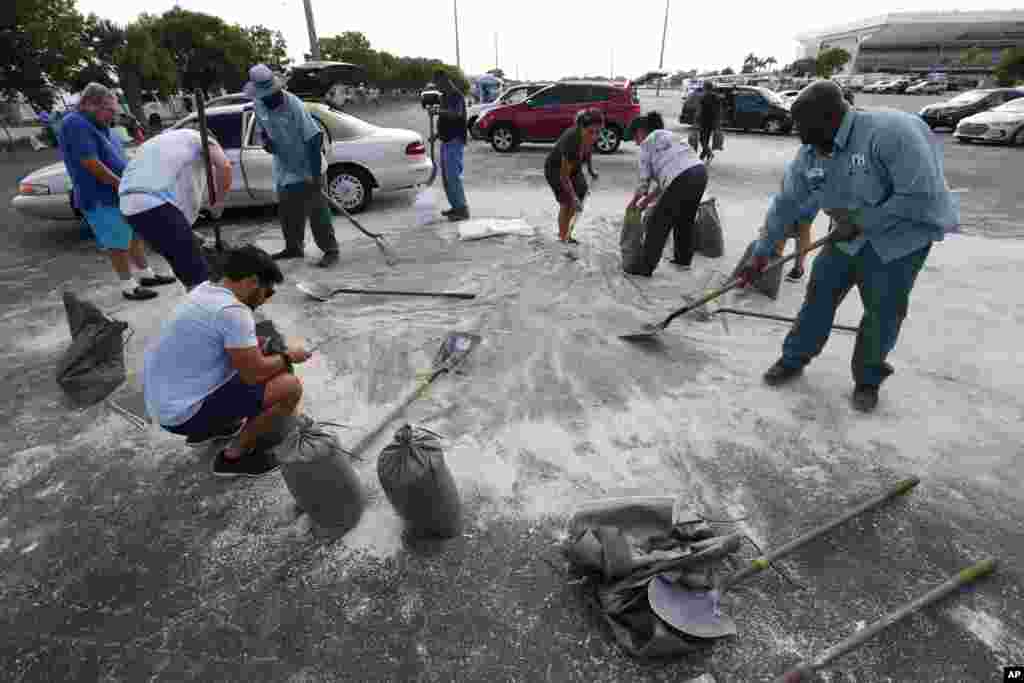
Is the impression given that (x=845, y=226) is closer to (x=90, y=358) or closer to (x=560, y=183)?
(x=560, y=183)

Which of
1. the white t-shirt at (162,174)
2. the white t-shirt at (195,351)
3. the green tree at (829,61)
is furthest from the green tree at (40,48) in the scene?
the green tree at (829,61)

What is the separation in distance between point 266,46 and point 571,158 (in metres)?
43.7

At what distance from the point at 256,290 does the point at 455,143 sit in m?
4.93

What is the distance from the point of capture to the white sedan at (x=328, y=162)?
6.08 meters

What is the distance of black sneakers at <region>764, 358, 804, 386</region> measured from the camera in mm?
3312

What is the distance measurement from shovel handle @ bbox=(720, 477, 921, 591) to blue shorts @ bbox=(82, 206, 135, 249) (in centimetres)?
487

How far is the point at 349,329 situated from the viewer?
409 cm

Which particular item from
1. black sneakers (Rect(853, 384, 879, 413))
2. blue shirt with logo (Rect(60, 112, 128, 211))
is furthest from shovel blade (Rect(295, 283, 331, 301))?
black sneakers (Rect(853, 384, 879, 413))

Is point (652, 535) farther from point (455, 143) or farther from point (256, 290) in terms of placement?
point (455, 143)

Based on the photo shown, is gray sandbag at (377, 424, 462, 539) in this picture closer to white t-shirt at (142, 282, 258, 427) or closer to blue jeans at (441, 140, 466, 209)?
white t-shirt at (142, 282, 258, 427)

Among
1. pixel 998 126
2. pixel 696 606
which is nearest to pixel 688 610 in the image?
pixel 696 606

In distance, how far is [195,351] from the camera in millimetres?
2174

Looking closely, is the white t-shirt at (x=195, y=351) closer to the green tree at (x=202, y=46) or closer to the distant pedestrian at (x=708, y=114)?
the distant pedestrian at (x=708, y=114)

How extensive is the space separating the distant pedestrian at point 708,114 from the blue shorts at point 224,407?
10.1m
